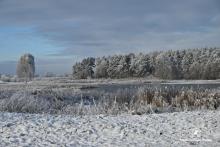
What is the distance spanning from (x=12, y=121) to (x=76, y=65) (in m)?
90.3

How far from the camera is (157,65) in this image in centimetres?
9525

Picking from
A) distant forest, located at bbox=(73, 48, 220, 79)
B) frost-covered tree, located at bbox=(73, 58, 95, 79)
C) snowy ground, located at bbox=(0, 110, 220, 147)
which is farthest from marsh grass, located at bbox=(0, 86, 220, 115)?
frost-covered tree, located at bbox=(73, 58, 95, 79)

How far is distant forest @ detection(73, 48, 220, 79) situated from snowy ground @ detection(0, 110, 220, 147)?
240ft

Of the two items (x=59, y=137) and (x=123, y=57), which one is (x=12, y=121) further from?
(x=123, y=57)

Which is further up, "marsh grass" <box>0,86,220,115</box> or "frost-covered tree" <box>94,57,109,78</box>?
"frost-covered tree" <box>94,57,109,78</box>

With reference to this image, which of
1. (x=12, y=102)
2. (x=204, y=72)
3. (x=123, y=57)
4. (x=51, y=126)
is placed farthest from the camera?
(x=123, y=57)

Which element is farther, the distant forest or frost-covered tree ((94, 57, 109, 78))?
frost-covered tree ((94, 57, 109, 78))

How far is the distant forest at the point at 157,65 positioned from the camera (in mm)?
87500

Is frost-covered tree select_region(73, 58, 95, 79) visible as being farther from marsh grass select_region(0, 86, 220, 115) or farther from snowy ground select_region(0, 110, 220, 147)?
snowy ground select_region(0, 110, 220, 147)

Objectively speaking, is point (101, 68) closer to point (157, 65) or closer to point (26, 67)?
point (157, 65)

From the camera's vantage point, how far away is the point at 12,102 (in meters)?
16.2

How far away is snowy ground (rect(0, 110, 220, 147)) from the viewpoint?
1009 centimetres

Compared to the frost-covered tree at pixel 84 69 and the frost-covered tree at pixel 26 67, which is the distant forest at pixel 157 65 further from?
the frost-covered tree at pixel 26 67

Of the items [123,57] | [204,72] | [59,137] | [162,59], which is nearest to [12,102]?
[59,137]
